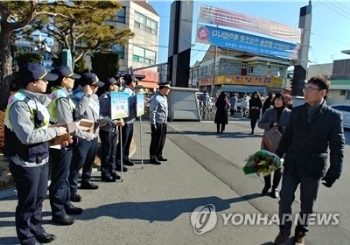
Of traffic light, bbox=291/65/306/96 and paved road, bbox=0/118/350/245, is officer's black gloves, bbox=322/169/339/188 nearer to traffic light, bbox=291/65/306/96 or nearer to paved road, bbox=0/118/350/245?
paved road, bbox=0/118/350/245

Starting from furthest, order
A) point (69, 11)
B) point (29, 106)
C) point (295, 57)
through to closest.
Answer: point (295, 57)
point (69, 11)
point (29, 106)

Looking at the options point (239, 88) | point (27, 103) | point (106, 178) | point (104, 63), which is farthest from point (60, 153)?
point (239, 88)

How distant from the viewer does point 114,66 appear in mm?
19844

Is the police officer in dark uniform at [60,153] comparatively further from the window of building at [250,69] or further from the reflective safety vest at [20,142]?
the window of building at [250,69]

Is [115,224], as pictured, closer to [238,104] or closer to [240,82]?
[238,104]

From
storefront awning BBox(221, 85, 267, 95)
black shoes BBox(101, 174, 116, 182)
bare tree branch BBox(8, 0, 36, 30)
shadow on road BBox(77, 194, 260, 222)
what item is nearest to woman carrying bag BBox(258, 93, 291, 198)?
shadow on road BBox(77, 194, 260, 222)

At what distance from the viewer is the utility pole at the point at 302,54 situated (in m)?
15.1

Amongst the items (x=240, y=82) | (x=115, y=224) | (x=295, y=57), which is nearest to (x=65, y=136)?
(x=115, y=224)

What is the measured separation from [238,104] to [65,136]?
21.6m

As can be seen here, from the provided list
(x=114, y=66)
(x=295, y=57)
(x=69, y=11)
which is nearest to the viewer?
(x=69, y=11)

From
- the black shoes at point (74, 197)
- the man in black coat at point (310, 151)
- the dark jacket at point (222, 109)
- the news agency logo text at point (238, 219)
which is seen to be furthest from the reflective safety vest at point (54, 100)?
the dark jacket at point (222, 109)

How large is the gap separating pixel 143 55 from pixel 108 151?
1018 inches

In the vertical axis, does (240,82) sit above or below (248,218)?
above

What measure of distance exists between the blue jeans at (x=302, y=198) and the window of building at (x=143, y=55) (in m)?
26.4
